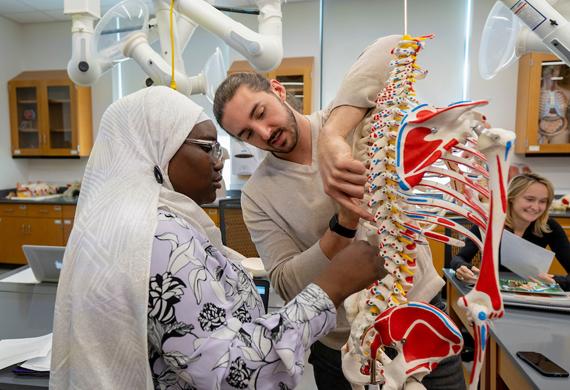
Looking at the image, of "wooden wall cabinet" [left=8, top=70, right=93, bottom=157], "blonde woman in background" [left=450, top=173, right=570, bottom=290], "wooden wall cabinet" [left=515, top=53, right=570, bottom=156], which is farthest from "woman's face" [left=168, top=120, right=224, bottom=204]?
"wooden wall cabinet" [left=8, top=70, right=93, bottom=157]

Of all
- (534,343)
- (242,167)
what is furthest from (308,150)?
(242,167)

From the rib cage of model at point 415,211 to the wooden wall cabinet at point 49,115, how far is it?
472cm

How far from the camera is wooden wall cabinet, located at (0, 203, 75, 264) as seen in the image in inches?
178

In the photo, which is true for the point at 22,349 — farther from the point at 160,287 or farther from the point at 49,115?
the point at 49,115

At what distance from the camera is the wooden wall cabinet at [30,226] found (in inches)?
178

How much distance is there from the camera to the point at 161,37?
148 cm

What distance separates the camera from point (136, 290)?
0.69 meters

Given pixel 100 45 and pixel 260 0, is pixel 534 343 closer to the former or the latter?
pixel 260 0

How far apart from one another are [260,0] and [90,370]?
122 centimetres

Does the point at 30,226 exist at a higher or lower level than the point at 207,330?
lower

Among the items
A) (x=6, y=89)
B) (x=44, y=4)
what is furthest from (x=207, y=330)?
(x=6, y=89)

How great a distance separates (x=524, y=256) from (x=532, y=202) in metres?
0.98

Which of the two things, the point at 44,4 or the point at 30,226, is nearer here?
the point at 44,4

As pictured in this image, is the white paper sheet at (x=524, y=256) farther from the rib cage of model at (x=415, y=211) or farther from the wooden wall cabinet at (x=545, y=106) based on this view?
the wooden wall cabinet at (x=545, y=106)
